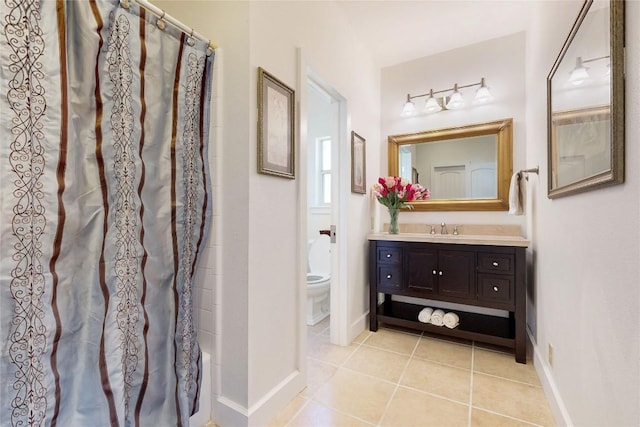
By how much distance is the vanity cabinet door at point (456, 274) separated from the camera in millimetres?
2158

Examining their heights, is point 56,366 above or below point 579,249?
below

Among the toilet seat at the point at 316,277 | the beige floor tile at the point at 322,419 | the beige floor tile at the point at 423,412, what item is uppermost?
the toilet seat at the point at 316,277

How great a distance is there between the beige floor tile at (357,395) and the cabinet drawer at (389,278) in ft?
2.57

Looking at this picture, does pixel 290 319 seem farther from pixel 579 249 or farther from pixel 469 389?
pixel 579 249

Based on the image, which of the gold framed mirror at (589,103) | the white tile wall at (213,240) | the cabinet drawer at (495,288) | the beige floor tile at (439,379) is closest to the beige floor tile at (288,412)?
the white tile wall at (213,240)

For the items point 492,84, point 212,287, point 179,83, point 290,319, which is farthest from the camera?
point 492,84

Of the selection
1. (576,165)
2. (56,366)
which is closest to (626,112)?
(576,165)

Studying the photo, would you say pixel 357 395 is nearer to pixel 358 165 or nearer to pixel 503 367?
pixel 503 367

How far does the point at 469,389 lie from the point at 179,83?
7.29 ft

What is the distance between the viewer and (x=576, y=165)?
45.4 inches

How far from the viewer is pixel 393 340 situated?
235 centimetres

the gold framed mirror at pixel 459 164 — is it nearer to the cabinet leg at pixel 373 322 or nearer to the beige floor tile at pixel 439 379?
the cabinet leg at pixel 373 322

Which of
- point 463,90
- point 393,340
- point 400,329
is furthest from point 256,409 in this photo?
point 463,90

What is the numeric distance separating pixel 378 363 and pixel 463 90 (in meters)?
2.42
